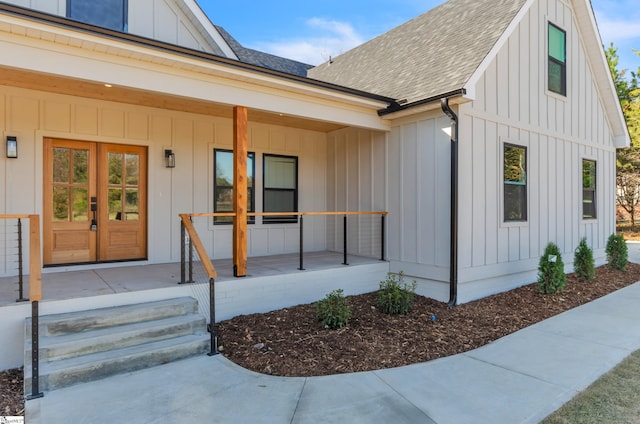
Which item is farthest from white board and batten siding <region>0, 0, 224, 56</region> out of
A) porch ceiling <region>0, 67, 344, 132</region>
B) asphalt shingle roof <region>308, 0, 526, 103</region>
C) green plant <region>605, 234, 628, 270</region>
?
green plant <region>605, 234, 628, 270</region>

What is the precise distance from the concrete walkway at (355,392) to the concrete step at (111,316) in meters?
0.76

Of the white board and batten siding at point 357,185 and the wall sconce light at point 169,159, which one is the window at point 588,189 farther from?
the wall sconce light at point 169,159

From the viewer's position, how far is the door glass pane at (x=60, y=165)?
625cm

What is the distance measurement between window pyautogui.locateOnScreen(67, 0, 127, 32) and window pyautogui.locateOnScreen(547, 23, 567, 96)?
8361mm

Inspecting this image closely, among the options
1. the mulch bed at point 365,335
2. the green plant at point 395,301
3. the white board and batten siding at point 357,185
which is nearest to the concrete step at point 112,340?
the mulch bed at point 365,335

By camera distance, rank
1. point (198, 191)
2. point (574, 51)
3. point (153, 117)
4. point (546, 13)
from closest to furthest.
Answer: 1. point (153, 117)
2. point (198, 191)
3. point (546, 13)
4. point (574, 51)

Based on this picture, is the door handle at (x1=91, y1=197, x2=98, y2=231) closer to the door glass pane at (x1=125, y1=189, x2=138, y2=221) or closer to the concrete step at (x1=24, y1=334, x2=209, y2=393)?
the door glass pane at (x1=125, y1=189, x2=138, y2=221)

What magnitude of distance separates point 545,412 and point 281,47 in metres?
30.5

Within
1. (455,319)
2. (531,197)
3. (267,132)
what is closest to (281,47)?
(267,132)

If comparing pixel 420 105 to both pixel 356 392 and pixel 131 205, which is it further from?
pixel 131 205

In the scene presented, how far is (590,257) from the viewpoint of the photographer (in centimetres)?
793

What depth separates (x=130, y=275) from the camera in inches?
227

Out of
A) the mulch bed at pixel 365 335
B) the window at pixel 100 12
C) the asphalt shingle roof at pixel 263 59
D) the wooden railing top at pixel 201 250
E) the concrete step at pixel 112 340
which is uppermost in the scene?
the asphalt shingle roof at pixel 263 59

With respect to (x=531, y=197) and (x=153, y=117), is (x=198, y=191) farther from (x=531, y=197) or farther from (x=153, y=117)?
(x=531, y=197)
